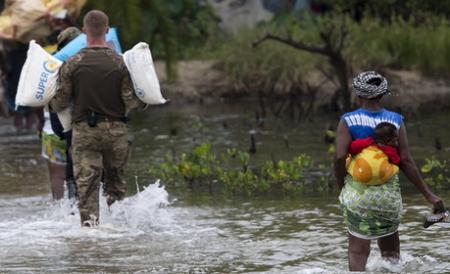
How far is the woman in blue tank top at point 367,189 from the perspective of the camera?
28.9 feet

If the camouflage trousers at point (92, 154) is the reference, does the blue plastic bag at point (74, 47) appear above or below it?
above

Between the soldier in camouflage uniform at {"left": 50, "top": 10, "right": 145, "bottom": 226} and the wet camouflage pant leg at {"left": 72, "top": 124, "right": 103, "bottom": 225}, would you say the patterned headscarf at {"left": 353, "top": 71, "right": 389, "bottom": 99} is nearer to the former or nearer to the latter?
the soldier in camouflage uniform at {"left": 50, "top": 10, "right": 145, "bottom": 226}

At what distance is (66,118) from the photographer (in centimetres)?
1134

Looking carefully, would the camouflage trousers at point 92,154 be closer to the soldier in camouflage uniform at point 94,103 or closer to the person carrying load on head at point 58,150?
the soldier in camouflage uniform at point 94,103

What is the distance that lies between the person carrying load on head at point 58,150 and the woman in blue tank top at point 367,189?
377cm

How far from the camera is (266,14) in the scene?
29.4 meters

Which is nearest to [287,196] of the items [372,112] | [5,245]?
[5,245]

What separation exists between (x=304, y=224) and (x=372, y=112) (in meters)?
2.74

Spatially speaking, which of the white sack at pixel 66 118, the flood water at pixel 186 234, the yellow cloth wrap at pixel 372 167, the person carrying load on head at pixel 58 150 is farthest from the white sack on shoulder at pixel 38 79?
the yellow cloth wrap at pixel 372 167

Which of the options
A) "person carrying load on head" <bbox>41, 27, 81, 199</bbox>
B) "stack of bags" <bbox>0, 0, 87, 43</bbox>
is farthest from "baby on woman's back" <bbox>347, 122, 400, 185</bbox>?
"stack of bags" <bbox>0, 0, 87, 43</bbox>

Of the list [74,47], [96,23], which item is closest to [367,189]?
[96,23]

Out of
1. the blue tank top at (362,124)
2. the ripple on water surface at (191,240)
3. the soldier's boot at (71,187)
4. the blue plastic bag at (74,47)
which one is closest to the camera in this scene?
the blue tank top at (362,124)

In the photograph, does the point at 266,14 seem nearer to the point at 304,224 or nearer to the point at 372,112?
the point at 304,224

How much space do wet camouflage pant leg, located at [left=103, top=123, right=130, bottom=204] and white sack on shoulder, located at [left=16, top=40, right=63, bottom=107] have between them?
620 millimetres
